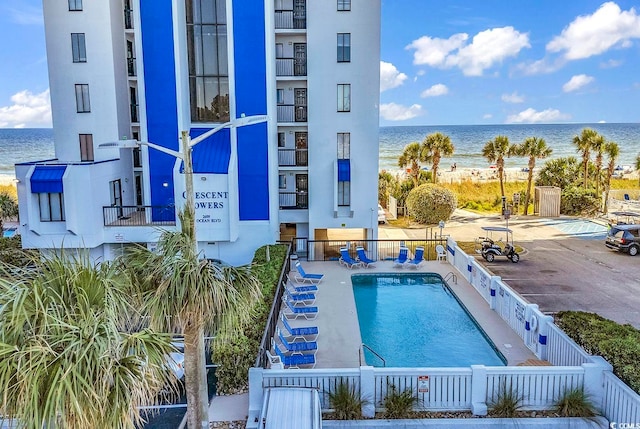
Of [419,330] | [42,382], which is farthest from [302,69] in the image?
[42,382]

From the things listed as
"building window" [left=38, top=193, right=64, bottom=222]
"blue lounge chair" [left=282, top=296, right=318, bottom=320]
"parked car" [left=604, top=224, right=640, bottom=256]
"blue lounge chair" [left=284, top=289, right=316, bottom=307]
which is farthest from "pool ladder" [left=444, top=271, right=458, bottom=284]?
"building window" [left=38, top=193, right=64, bottom=222]

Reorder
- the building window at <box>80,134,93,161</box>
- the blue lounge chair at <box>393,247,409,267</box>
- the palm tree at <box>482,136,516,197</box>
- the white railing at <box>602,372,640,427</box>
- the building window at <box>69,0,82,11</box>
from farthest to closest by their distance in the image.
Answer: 1. the palm tree at <box>482,136,516,197</box>
2. the building window at <box>80,134,93,161</box>
3. the building window at <box>69,0,82,11</box>
4. the blue lounge chair at <box>393,247,409,267</box>
5. the white railing at <box>602,372,640,427</box>

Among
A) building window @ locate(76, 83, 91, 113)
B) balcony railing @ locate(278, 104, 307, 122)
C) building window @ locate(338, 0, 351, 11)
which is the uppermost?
building window @ locate(338, 0, 351, 11)

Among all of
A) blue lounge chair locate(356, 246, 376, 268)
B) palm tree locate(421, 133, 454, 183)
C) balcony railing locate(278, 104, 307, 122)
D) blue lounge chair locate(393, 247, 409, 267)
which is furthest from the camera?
palm tree locate(421, 133, 454, 183)

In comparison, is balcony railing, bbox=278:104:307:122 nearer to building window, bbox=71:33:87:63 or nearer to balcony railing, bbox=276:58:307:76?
balcony railing, bbox=276:58:307:76

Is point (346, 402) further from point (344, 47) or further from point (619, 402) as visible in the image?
point (344, 47)

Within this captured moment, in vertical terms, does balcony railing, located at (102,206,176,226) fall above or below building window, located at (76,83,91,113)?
below

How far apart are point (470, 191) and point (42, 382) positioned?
5676 centimetres

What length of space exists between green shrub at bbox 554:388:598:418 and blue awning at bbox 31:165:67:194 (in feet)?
58.1

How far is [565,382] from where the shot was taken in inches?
366

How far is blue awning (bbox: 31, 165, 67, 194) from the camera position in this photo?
1800 centimetres

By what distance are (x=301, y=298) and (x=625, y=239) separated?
17.3m

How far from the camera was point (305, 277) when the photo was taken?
18.1 meters

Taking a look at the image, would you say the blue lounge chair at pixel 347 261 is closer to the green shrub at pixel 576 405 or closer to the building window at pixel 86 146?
the green shrub at pixel 576 405
